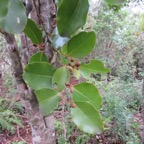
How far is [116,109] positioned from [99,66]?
2014 mm

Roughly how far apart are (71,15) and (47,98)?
0.42 ft

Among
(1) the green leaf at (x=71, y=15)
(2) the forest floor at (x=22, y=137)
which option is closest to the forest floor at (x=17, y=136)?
(2) the forest floor at (x=22, y=137)

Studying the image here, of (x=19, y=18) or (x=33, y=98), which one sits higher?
(x=19, y=18)

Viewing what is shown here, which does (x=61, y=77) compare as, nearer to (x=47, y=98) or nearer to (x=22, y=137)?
→ (x=47, y=98)

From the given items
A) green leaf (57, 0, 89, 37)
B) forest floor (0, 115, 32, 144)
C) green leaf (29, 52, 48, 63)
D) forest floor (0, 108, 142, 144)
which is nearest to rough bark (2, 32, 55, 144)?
green leaf (29, 52, 48, 63)

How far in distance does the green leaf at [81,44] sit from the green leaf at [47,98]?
0.06 m

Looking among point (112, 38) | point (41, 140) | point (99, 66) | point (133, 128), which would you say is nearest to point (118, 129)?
point (133, 128)

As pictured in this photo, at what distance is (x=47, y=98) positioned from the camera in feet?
1.06

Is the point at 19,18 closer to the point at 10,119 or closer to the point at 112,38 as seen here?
the point at 10,119

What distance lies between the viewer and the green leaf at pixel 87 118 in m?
0.29

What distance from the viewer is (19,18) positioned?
23 centimetres

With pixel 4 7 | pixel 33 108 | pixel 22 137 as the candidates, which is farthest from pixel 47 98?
pixel 22 137

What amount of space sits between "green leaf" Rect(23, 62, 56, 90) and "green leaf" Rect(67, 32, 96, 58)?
0.04 meters

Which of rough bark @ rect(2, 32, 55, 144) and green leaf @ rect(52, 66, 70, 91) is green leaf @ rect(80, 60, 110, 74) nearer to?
green leaf @ rect(52, 66, 70, 91)
